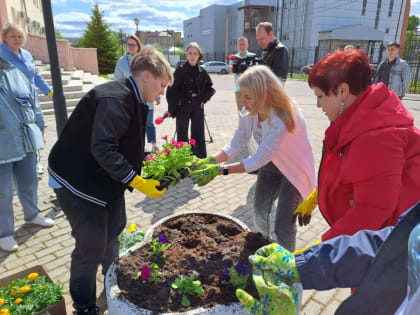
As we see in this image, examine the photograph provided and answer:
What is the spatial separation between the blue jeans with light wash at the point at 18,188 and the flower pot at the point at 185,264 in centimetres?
166

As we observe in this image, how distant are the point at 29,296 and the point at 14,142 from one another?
1594mm

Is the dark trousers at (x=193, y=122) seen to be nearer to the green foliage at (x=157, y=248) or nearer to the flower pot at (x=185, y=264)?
the flower pot at (x=185, y=264)

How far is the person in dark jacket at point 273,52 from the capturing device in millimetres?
5410

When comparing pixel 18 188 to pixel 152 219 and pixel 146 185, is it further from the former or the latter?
pixel 146 185

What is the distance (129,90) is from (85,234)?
98cm

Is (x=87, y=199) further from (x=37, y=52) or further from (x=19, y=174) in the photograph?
(x=37, y=52)

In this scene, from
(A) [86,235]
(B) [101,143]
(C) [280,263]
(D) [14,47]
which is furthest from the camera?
(D) [14,47]

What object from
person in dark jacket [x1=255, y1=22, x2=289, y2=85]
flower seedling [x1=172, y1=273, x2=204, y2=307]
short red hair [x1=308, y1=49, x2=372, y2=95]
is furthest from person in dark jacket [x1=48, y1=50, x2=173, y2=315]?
person in dark jacket [x1=255, y1=22, x2=289, y2=85]

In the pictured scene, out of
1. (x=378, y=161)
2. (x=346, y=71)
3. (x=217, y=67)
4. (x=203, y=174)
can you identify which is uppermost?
(x=346, y=71)

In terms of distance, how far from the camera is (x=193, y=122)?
566 cm

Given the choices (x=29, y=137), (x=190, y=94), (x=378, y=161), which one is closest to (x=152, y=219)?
(x=29, y=137)

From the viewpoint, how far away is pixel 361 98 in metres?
1.56

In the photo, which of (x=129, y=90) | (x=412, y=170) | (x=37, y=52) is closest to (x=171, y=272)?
(x=129, y=90)

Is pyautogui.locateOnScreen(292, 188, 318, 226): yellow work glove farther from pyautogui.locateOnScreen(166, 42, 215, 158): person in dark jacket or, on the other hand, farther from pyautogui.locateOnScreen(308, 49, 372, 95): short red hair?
pyautogui.locateOnScreen(166, 42, 215, 158): person in dark jacket
